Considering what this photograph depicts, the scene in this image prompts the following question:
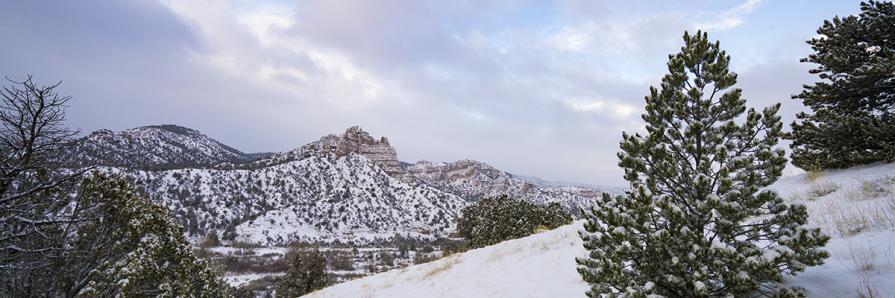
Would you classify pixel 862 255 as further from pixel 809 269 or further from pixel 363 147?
pixel 363 147

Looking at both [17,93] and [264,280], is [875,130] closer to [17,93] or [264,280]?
[17,93]

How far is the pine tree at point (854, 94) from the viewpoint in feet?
31.4

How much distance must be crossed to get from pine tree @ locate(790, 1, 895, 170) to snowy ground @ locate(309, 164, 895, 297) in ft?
1.84

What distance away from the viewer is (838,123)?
9.95 m

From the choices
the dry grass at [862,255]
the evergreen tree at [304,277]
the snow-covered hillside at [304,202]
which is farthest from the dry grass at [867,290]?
the snow-covered hillside at [304,202]

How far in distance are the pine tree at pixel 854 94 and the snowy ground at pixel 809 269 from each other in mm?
561

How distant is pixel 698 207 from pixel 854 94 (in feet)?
34.7

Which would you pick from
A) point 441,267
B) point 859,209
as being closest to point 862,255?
point 859,209

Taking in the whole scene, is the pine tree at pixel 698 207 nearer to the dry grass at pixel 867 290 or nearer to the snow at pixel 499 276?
the dry grass at pixel 867 290

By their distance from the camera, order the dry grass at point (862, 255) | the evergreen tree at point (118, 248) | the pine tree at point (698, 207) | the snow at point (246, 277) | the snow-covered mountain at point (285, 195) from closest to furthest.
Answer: the pine tree at point (698, 207)
the dry grass at point (862, 255)
the evergreen tree at point (118, 248)
the snow at point (246, 277)
the snow-covered mountain at point (285, 195)

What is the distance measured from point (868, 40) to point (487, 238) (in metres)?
33.4

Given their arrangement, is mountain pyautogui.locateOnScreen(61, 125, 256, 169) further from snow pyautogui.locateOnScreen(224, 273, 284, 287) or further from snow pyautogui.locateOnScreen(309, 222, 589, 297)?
snow pyautogui.locateOnScreen(309, 222, 589, 297)

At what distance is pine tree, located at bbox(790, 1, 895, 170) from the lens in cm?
957

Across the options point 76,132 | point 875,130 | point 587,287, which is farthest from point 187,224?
point 875,130
